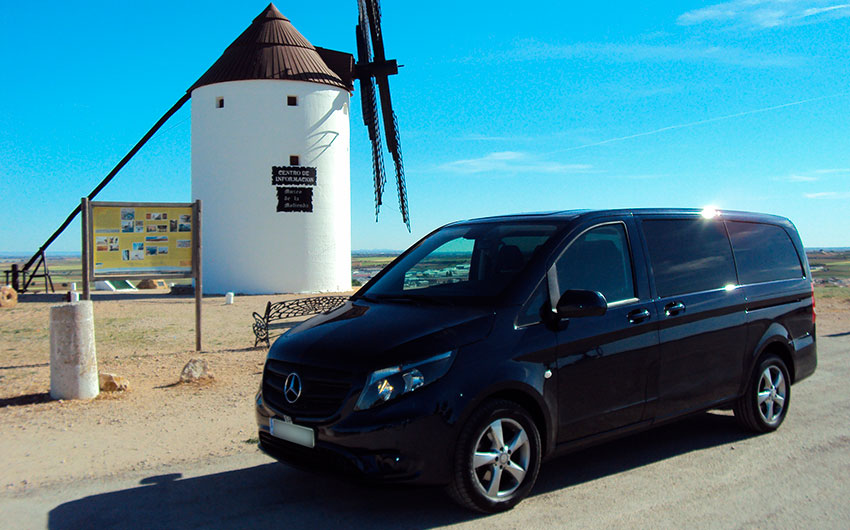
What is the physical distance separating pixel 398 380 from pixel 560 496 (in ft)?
4.81

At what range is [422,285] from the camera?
5.41 m

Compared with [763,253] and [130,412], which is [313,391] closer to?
[130,412]

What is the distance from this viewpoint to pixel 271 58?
25750mm

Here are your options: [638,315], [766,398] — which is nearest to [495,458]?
[638,315]

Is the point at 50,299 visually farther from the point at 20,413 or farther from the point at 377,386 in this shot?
the point at 377,386

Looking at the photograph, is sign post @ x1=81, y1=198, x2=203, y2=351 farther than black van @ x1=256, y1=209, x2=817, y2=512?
Yes

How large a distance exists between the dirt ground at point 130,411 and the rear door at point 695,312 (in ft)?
11.4

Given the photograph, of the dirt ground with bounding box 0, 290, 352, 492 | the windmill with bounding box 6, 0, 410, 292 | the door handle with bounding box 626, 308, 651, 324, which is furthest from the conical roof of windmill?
the door handle with bounding box 626, 308, 651, 324

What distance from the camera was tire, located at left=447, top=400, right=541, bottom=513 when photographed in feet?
13.4

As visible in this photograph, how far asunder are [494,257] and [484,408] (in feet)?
4.59

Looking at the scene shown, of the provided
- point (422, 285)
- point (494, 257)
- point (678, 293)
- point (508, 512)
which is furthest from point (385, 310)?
point (678, 293)

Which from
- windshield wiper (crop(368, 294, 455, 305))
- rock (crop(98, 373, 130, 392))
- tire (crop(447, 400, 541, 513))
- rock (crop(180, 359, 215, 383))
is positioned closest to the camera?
tire (crop(447, 400, 541, 513))

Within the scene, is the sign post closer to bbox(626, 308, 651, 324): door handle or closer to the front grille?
the front grille

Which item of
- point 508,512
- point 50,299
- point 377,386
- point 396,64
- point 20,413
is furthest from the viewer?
point 396,64
